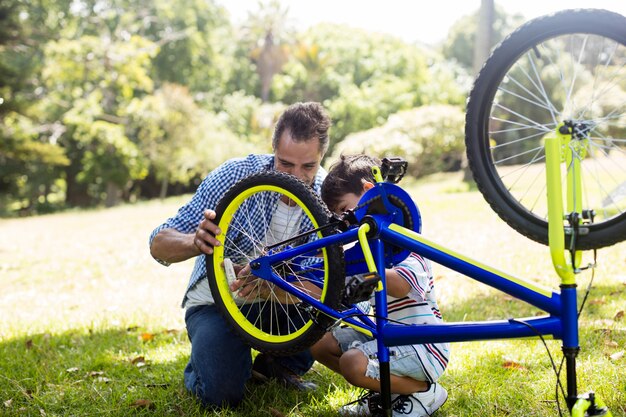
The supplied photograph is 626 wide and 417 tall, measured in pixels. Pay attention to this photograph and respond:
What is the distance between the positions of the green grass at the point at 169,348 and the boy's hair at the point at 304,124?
→ 1.19 metres

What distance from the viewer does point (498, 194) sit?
2.44 m

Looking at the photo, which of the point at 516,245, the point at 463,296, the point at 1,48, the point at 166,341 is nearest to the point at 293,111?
the point at 166,341

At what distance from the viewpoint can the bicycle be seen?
2.03m

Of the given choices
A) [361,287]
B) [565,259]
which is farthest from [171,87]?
[565,259]

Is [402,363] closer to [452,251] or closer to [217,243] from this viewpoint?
[452,251]

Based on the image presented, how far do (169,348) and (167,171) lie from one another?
23.6 m

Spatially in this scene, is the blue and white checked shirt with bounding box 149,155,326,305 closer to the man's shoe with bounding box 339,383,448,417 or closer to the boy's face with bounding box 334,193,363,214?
the boy's face with bounding box 334,193,363,214

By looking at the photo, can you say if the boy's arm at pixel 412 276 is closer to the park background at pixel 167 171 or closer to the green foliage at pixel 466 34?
the park background at pixel 167 171

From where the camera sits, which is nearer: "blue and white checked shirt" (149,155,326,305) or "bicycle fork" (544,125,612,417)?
"bicycle fork" (544,125,612,417)

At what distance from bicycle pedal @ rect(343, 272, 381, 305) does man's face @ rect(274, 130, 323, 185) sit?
81cm

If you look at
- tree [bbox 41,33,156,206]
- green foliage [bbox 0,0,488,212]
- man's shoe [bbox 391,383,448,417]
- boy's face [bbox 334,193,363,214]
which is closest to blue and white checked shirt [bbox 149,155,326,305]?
boy's face [bbox 334,193,363,214]

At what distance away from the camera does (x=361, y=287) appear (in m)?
2.19

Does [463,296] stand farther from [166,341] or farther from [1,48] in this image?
[1,48]

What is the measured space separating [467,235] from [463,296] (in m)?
2.83
